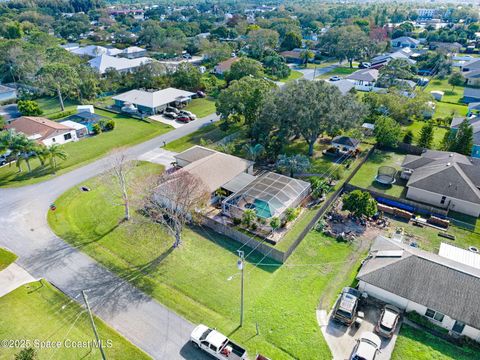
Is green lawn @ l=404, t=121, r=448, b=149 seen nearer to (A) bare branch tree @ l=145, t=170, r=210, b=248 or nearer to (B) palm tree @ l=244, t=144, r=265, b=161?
(B) palm tree @ l=244, t=144, r=265, b=161

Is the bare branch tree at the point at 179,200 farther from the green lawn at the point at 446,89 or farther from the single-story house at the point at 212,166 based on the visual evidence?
the green lawn at the point at 446,89

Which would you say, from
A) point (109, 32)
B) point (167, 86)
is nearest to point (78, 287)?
point (167, 86)

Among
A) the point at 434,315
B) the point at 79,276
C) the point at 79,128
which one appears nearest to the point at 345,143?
the point at 434,315

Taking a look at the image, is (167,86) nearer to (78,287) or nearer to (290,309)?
(78,287)

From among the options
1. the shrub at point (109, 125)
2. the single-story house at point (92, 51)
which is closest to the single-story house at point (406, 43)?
the single-story house at point (92, 51)

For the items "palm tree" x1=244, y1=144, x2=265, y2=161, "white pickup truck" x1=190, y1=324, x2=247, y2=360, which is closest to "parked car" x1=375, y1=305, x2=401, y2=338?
"white pickup truck" x1=190, y1=324, x2=247, y2=360

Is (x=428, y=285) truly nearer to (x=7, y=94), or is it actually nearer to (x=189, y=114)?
(x=189, y=114)
